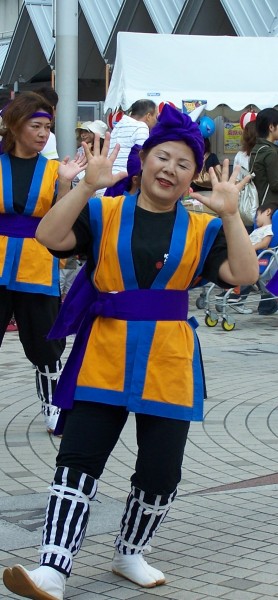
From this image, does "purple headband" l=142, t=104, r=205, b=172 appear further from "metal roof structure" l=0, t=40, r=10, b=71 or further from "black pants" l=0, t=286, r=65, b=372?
"metal roof structure" l=0, t=40, r=10, b=71

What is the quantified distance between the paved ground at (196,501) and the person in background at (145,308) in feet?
0.86

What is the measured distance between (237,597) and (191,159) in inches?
60.8

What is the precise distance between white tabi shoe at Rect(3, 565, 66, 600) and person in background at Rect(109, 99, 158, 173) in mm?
6613

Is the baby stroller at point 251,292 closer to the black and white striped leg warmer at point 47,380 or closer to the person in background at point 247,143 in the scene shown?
the person in background at point 247,143

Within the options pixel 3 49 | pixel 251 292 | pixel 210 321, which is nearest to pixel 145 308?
pixel 210 321

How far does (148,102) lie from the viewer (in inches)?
412

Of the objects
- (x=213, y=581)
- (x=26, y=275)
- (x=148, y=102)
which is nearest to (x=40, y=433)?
(x=26, y=275)

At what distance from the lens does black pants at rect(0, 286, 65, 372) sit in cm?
646

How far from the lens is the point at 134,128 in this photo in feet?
33.7

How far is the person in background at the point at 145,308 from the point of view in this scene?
3.95 metres

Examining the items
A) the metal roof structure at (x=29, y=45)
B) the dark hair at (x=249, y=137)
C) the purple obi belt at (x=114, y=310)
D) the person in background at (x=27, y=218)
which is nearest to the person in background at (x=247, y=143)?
the dark hair at (x=249, y=137)

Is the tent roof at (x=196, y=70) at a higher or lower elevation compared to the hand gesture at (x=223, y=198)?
higher

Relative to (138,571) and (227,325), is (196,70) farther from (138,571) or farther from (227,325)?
(138,571)

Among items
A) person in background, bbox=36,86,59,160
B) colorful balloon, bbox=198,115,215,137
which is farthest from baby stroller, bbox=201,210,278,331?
colorful balloon, bbox=198,115,215,137
